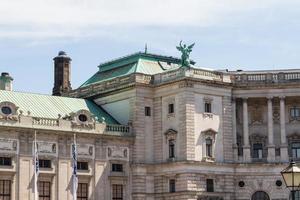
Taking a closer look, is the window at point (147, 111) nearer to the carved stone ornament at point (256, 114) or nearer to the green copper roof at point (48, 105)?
the green copper roof at point (48, 105)

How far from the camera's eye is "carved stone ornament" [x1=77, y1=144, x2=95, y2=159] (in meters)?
76.9

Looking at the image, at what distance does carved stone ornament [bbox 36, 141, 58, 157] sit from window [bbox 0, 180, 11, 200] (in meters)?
4.54

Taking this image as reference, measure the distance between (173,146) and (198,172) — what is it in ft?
13.6

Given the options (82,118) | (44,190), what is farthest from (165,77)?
(44,190)

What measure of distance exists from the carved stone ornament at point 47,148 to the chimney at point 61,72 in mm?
22330

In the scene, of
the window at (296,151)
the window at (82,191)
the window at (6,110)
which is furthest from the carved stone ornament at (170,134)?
the window at (6,110)

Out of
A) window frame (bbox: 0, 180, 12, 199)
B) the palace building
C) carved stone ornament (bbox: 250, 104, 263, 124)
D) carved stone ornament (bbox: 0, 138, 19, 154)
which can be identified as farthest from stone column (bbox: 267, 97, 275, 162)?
window frame (bbox: 0, 180, 12, 199)

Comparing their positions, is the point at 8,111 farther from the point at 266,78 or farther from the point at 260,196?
the point at 266,78

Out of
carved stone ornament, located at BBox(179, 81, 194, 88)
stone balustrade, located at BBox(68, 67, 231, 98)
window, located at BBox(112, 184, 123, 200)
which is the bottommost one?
window, located at BBox(112, 184, 123, 200)

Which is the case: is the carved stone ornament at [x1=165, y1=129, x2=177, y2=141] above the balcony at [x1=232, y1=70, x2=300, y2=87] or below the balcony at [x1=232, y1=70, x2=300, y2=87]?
below

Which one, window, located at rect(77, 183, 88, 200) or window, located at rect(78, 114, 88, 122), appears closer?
window, located at rect(77, 183, 88, 200)

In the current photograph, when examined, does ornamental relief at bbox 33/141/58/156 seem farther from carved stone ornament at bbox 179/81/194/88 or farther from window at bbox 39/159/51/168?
carved stone ornament at bbox 179/81/194/88

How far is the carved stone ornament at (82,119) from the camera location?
7744 centimetres

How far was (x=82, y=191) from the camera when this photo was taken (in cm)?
7669
